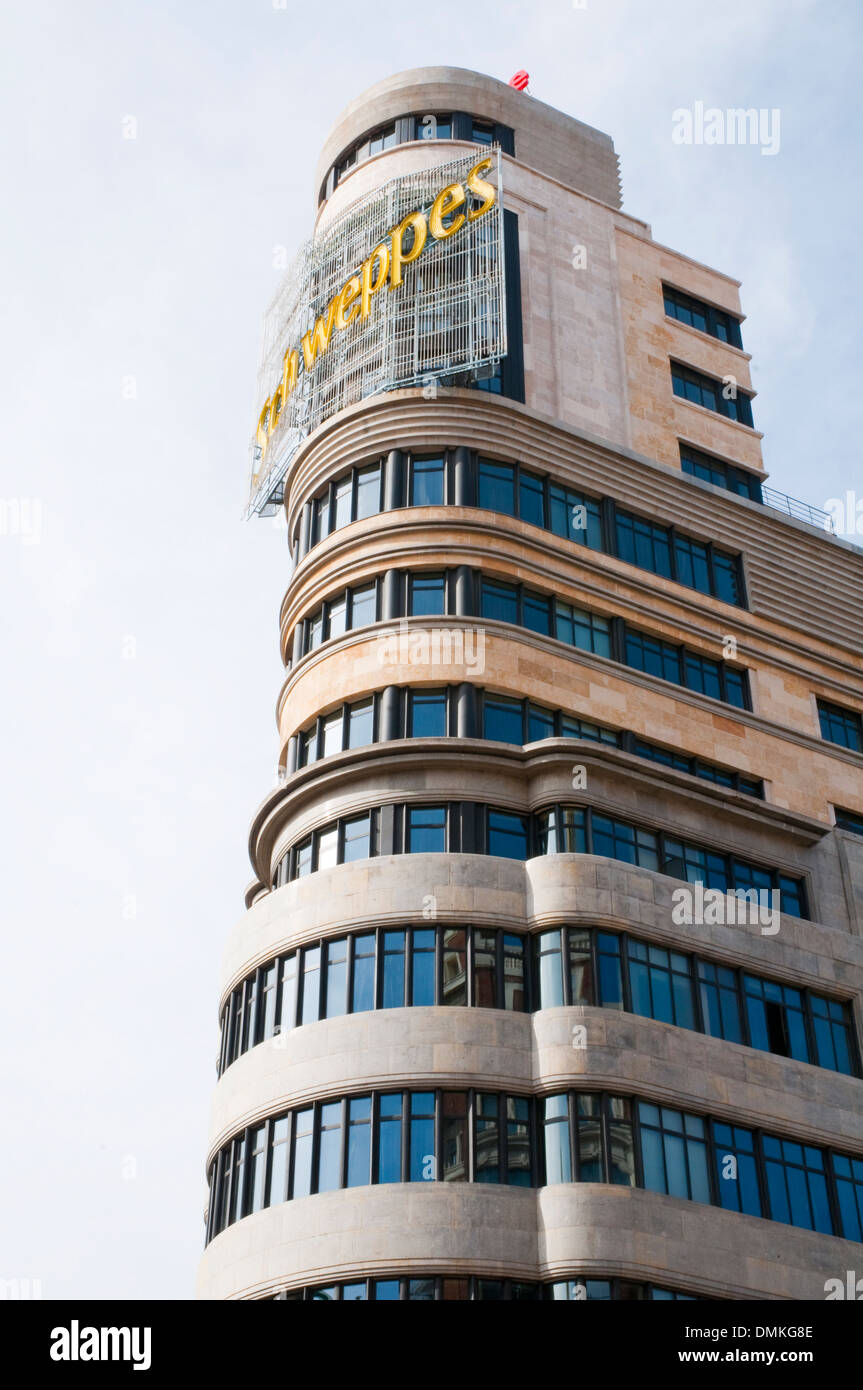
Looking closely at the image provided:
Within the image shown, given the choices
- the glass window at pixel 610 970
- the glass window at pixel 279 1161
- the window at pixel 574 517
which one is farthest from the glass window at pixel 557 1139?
the window at pixel 574 517

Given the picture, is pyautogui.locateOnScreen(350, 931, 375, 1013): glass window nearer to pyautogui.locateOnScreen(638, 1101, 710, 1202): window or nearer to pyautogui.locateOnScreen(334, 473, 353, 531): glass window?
pyautogui.locateOnScreen(638, 1101, 710, 1202): window

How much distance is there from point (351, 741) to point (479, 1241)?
1617cm

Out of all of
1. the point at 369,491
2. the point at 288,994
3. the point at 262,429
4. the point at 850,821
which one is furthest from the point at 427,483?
the point at 850,821

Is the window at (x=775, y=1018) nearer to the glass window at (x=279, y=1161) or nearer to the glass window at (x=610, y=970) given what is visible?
the glass window at (x=610, y=970)

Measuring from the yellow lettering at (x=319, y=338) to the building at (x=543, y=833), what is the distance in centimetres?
101

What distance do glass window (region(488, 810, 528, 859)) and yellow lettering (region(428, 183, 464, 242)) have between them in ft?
72.0

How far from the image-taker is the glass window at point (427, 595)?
51.8m

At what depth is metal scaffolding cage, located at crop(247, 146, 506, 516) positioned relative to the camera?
183 feet

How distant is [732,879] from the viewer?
5103 centimetres

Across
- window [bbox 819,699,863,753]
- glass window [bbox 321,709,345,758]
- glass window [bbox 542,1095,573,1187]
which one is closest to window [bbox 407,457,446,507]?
glass window [bbox 321,709,345,758]

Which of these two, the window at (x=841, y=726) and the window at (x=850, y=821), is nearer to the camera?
the window at (x=850, y=821)

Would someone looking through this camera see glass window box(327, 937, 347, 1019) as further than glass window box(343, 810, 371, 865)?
No

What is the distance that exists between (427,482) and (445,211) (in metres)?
10.7
